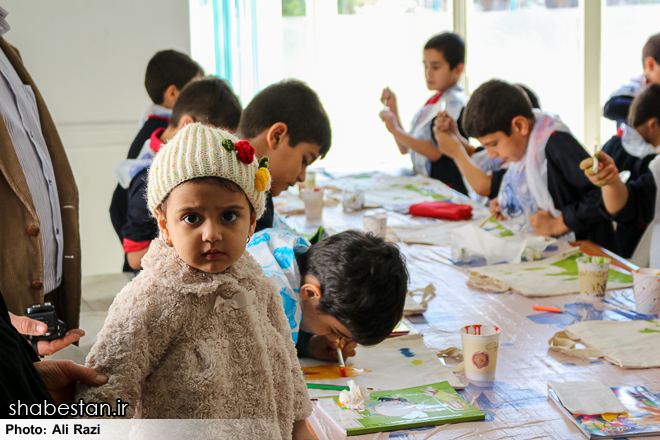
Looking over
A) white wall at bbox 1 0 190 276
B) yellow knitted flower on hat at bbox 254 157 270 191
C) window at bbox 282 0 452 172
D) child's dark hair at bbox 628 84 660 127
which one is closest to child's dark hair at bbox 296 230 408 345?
yellow knitted flower on hat at bbox 254 157 270 191

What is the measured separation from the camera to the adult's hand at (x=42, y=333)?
106cm

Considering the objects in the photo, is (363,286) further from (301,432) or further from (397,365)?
(301,432)

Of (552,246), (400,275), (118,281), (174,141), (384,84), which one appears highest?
(384,84)

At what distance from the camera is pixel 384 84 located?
5.78 metres

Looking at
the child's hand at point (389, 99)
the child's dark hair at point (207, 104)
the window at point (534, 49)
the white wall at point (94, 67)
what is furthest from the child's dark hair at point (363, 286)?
the window at point (534, 49)

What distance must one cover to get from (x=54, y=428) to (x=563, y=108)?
528 cm

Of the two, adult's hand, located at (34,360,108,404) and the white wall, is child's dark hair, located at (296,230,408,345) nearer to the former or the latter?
adult's hand, located at (34,360,108,404)

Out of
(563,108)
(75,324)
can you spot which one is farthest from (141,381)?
(563,108)

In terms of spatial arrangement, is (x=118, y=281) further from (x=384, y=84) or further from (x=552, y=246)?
(x=384, y=84)

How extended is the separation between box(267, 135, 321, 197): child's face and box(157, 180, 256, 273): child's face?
2.45 feet

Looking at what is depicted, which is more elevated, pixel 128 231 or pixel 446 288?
pixel 128 231

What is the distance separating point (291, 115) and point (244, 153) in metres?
0.75

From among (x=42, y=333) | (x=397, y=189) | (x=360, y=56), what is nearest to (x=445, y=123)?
(x=397, y=189)

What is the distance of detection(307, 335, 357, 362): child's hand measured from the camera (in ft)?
4.15
